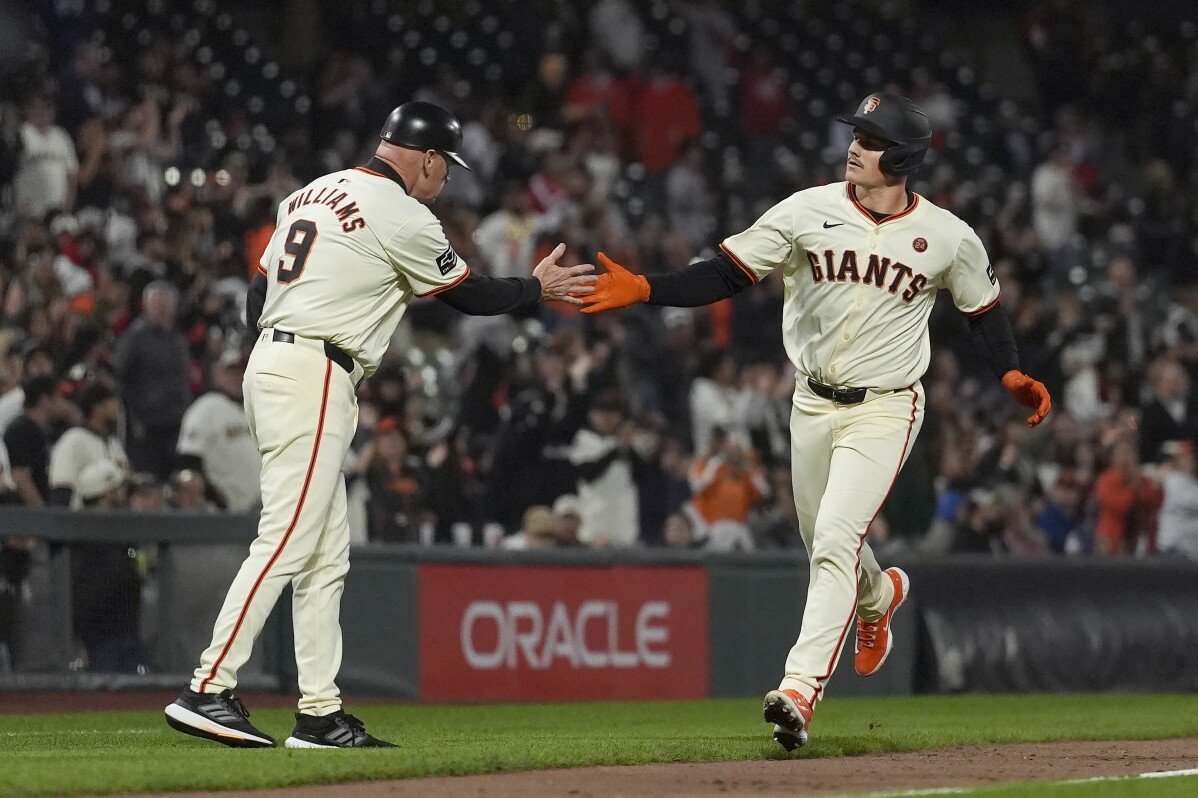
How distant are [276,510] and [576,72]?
1310cm

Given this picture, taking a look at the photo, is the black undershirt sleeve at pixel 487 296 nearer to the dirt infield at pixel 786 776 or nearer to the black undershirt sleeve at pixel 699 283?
the black undershirt sleeve at pixel 699 283

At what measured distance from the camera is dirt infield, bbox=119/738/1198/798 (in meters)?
5.82

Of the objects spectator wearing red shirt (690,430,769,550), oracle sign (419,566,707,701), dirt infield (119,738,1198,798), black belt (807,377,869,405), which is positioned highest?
black belt (807,377,869,405)

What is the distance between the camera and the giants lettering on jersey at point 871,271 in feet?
23.9

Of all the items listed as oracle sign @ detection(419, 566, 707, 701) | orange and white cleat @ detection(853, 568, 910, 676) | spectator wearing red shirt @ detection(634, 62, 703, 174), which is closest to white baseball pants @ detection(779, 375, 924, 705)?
orange and white cleat @ detection(853, 568, 910, 676)

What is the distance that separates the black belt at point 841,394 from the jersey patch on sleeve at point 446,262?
1.47m

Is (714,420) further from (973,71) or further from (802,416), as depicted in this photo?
(973,71)

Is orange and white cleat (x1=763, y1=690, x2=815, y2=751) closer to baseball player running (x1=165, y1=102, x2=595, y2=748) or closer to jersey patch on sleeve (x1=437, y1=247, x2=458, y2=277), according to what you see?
baseball player running (x1=165, y1=102, x2=595, y2=748)

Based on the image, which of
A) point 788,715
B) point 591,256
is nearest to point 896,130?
point 788,715

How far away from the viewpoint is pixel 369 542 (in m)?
12.5

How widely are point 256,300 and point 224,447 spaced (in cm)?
562

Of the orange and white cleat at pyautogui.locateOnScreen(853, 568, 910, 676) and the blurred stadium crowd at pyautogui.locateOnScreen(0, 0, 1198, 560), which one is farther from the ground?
the blurred stadium crowd at pyautogui.locateOnScreen(0, 0, 1198, 560)

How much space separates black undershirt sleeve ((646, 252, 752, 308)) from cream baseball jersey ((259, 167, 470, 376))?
0.78 metres

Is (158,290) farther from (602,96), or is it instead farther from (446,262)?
(602,96)
